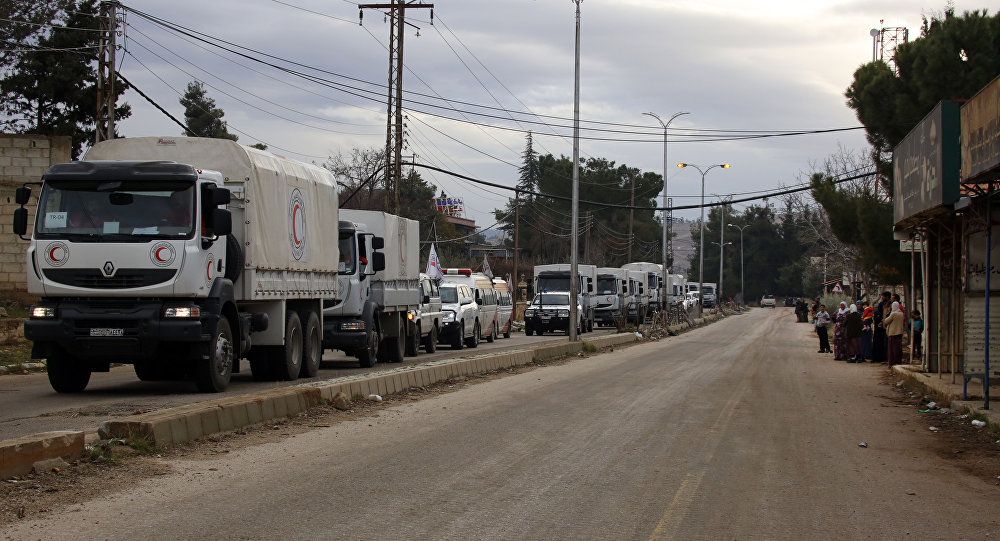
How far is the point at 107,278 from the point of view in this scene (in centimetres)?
1286

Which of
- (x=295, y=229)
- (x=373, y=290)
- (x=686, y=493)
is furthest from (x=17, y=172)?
(x=686, y=493)

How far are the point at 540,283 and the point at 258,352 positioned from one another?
1141 inches

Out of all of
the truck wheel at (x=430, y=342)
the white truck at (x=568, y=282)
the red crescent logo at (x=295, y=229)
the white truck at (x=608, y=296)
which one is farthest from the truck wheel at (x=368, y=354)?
the white truck at (x=608, y=296)

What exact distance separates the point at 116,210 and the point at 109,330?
5.28 ft

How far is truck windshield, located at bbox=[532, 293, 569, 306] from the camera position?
43344mm

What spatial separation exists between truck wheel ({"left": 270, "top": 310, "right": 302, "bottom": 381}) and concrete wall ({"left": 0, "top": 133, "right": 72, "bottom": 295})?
16265mm

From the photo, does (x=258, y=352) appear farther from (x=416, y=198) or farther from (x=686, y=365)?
(x=416, y=198)

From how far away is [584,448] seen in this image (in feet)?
33.0

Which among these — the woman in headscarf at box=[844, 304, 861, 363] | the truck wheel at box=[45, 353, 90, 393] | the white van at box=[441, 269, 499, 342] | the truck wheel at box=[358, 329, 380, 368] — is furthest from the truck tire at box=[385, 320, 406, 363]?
the woman in headscarf at box=[844, 304, 861, 363]

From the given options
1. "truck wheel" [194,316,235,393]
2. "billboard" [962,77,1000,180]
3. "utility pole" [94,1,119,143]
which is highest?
"utility pole" [94,1,119,143]

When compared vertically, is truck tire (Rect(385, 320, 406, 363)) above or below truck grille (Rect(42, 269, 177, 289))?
below

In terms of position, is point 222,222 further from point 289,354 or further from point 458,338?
point 458,338

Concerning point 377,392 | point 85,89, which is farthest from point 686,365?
point 85,89

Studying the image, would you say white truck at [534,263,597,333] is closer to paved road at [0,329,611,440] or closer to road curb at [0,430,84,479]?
paved road at [0,329,611,440]
